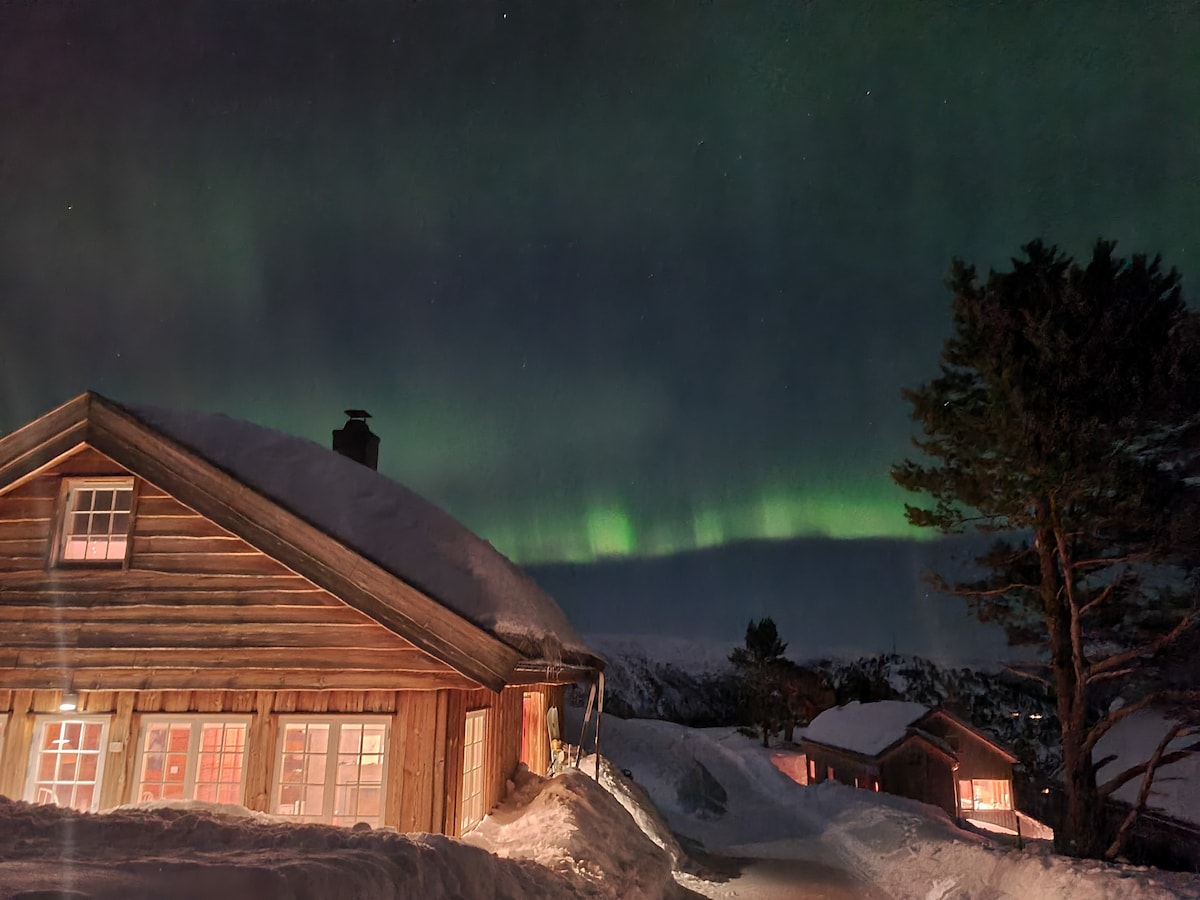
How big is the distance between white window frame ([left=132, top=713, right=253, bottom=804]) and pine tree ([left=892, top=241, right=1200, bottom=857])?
15284mm

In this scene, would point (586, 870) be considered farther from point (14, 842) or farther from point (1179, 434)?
point (1179, 434)

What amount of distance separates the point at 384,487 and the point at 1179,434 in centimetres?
1610

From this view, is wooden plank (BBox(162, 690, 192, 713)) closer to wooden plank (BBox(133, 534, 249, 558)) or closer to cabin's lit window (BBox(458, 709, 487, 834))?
wooden plank (BBox(133, 534, 249, 558))

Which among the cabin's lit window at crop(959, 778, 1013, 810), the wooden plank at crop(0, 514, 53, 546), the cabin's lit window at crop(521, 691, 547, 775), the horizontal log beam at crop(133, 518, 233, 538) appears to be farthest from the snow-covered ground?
the cabin's lit window at crop(959, 778, 1013, 810)

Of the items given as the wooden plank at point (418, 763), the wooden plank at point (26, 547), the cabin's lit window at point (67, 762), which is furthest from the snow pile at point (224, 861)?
the wooden plank at point (26, 547)

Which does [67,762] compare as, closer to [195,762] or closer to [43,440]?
[195,762]

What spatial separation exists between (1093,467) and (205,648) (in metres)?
16.5

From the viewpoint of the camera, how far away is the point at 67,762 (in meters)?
10.6

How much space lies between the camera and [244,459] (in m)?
13.2

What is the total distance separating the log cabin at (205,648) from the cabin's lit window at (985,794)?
3676 centimetres

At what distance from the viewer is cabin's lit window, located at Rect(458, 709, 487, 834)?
1151 cm

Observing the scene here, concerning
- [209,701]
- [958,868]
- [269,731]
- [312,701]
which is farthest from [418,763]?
[958,868]

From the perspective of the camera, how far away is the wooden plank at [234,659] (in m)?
10.2

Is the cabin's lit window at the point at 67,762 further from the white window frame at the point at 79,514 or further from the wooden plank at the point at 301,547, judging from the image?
the wooden plank at the point at 301,547
